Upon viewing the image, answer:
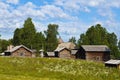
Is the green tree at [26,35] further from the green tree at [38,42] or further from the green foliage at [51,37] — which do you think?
the green foliage at [51,37]

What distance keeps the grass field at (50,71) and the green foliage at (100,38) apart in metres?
55.1

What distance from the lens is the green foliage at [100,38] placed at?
134m

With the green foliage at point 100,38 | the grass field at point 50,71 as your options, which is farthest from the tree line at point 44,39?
the grass field at point 50,71

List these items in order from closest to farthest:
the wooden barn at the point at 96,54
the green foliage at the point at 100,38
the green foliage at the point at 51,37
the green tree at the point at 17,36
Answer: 1. the wooden barn at the point at 96,54
2. the green foliage at the point at 100,38
3. the green tree at the point at 17,36
4. the green foliage at the point at 51,37

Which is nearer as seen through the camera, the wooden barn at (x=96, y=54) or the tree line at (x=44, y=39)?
the wooden barn at (x=96, y=54)

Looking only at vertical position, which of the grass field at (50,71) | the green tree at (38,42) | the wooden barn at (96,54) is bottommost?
the grass field at (50,71)

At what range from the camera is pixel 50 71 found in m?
66.9

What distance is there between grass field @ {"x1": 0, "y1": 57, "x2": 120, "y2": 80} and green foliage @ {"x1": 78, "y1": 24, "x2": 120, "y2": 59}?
181 feet

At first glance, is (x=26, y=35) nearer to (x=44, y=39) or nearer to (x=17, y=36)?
(x=17, y=36)

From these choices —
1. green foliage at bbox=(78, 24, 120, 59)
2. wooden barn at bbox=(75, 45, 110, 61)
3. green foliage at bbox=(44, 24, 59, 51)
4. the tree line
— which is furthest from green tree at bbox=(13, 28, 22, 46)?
wooden barn at bbox=(75, 45, 110, 61)

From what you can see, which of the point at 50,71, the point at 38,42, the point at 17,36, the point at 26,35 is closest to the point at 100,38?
the point at 38,42

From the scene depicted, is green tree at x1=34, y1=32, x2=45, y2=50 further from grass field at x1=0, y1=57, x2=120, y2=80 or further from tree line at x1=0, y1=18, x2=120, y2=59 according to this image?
grass field at x1=0, y1=57, x2=120, y2=80

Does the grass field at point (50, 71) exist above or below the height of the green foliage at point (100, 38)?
below

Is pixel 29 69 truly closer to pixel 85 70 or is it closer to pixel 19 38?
pixel 85 70
